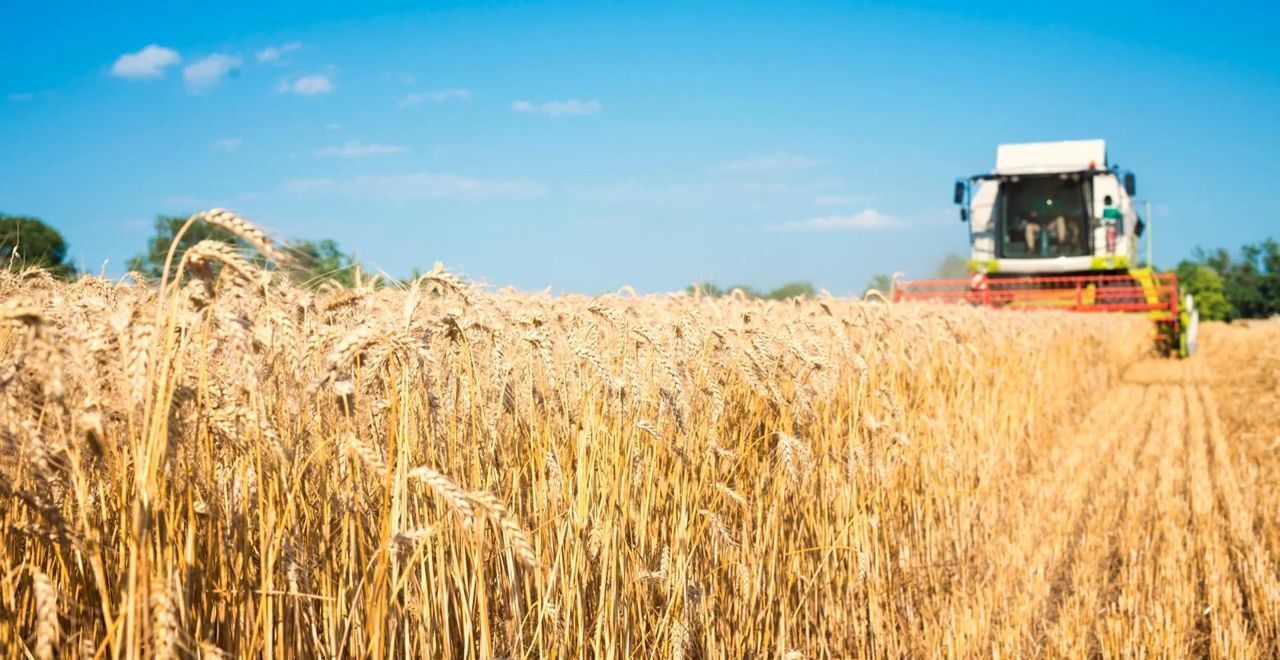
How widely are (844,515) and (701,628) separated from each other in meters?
1.18

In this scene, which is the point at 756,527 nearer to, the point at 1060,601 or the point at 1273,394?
the point at 1060,601

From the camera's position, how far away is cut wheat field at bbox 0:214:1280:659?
151cm

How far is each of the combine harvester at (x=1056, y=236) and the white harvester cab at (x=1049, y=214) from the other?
Answer: 0.06 ft

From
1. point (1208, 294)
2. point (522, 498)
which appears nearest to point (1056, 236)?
point (522, 498)

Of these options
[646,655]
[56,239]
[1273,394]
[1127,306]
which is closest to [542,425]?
[646,655]

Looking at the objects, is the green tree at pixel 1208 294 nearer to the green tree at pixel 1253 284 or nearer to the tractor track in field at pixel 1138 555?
the green tree at pixel 1253 284

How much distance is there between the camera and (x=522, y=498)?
252 centimetres

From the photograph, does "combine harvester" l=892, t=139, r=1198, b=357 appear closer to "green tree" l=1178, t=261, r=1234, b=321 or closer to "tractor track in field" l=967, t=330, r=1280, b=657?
"tractor track in field" l=967, t=330, r=1280, b=657

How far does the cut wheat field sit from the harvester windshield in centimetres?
1382

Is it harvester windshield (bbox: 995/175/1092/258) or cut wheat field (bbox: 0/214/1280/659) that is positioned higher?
harvester windshield (bbox: 995/175/1092/258)

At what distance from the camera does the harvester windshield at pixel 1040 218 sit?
18.9 meters

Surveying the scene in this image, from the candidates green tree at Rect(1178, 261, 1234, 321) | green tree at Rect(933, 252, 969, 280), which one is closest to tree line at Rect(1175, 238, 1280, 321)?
green tree at Rect(1178, 261, 1234, 321)

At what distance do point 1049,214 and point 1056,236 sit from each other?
1.54ft

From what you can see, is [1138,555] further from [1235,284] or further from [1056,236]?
[1235,284]
